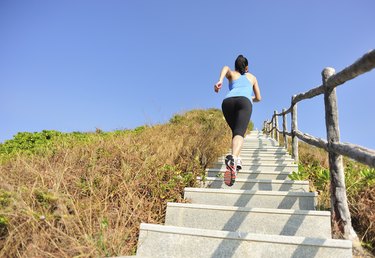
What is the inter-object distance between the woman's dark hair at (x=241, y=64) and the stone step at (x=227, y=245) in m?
2.36

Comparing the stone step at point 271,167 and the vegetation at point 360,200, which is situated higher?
Result: the stone step at point 271,167

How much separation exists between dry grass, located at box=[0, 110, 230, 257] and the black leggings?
95cm

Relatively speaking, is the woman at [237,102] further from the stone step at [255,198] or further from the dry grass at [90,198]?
the dry grass at [90,198]

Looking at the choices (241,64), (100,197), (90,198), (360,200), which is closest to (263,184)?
(360,200)

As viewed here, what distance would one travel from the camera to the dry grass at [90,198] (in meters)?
2.34

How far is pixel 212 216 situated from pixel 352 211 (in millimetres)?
1440

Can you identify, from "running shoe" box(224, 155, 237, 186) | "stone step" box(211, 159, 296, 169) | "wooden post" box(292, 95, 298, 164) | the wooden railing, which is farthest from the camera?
"wooden post" box(292, 95, 298, 164)

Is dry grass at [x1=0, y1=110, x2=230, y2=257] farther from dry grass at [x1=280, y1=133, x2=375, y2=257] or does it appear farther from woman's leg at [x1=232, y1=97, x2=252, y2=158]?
dry grass at [x1=280, y1=133, x2=375, y2=257]

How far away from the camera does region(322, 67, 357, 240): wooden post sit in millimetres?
2727

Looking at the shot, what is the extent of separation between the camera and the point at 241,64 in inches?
156

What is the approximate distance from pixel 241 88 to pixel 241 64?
44 centimetres

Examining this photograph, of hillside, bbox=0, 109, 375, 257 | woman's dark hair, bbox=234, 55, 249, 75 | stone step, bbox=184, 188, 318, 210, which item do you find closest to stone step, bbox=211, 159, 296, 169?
hillside, bbox=0, 109, 375, 257

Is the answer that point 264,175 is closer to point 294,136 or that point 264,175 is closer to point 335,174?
point 335,174

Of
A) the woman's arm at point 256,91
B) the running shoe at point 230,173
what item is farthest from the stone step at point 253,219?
the woman's arm at point 256,91
